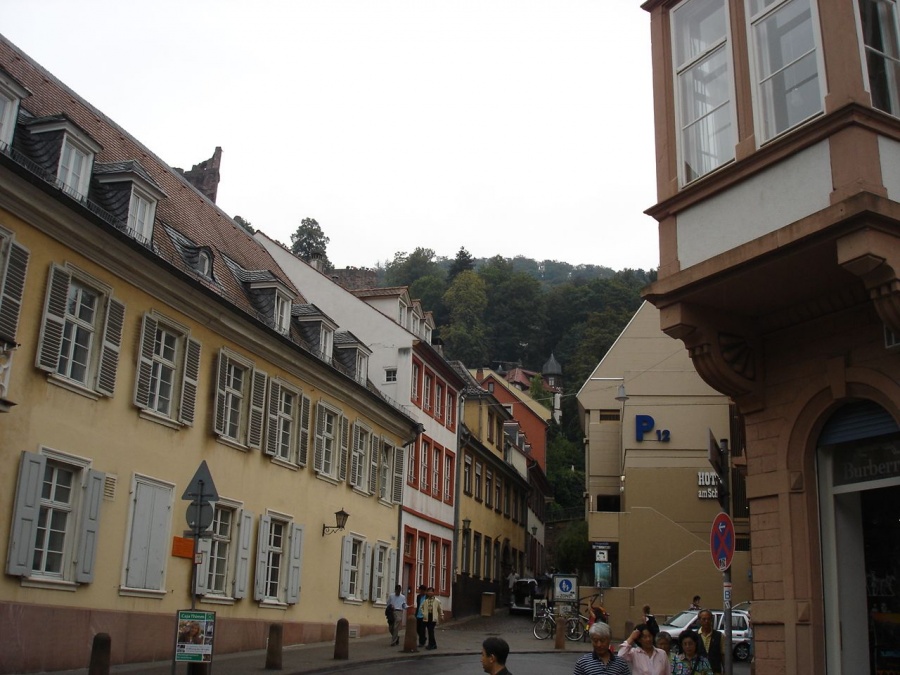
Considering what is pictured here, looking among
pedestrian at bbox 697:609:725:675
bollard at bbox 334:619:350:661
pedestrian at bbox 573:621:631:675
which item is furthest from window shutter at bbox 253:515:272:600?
pedestrian at bbox 573:621:631:675

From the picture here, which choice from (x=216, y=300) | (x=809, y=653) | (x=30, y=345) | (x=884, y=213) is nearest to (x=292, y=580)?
(x=216, y=300)

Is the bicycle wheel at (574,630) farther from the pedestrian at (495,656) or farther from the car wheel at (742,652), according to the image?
the pedestrian at (495,656)

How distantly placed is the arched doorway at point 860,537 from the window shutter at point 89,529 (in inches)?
462

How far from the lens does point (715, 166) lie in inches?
433

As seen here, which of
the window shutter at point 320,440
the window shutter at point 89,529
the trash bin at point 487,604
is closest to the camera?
the window shutter at point 89,529

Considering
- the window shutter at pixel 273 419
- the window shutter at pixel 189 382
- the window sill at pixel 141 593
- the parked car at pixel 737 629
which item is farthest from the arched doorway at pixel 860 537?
the parked car at pixel 737 629

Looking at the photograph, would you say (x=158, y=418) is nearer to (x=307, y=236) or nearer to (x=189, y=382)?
(x=189, y=382)

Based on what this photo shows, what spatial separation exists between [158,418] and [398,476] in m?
14.9

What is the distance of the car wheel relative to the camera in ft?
89.5

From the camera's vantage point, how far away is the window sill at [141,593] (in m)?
17.6

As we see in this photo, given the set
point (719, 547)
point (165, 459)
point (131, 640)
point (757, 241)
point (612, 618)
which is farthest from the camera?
point (612, 618)

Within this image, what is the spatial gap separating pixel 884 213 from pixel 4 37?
19.4m

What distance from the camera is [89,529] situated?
1659 centimetres

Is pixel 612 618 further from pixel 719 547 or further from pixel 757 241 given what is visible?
pixel 757 241
